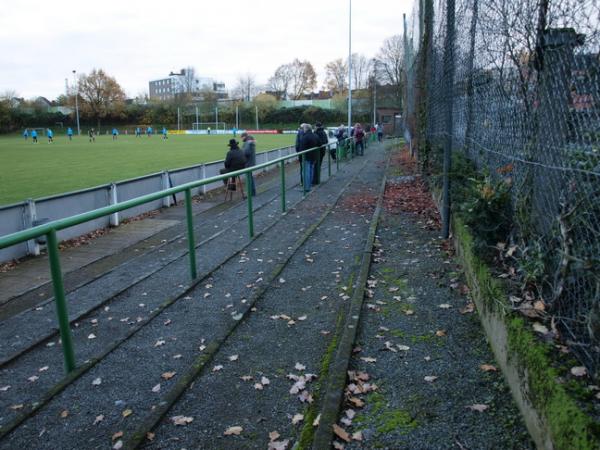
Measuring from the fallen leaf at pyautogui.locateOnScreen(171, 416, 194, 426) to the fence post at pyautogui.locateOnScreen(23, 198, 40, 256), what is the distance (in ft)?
20.9

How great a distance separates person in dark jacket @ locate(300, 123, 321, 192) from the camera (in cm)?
1307

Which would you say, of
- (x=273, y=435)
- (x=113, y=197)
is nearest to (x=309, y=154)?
(x=113, y=197)

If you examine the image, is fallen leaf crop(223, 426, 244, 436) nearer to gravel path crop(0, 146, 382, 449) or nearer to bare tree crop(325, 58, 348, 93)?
gravel path crop(0, 146, 382, 449)

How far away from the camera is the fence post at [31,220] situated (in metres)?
8.45

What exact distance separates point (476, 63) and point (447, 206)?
1.87m

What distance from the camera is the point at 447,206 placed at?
6.80m

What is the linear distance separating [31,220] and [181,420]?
6748 millimetres

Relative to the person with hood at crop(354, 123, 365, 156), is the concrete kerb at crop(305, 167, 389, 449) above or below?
below

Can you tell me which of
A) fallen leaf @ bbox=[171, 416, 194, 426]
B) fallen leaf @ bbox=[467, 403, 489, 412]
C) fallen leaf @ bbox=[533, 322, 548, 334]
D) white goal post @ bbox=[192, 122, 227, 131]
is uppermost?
white goal post @ bbox=[192, 122, 227, 131]

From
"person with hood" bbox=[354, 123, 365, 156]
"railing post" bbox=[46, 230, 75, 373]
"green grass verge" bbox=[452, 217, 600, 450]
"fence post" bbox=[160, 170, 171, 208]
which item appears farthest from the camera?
"person with hood" bbox=[354, 123, 365, 156]

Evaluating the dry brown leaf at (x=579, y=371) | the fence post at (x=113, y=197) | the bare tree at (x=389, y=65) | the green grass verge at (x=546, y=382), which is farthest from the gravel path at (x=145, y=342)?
the bare tree at (x=389, y=65)

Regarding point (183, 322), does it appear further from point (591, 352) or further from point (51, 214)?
point (51, 214)

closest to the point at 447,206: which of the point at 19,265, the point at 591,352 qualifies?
the point at 591,352

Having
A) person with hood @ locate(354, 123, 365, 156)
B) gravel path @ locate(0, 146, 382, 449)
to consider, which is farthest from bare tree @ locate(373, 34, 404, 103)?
gravel path @ locate(0, 146, 382, 449)
